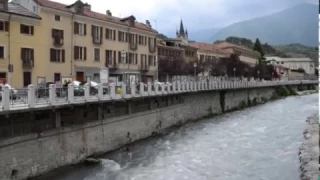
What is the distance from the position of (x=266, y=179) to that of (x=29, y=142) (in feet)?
44.1

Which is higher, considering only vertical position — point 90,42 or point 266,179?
point 90,42

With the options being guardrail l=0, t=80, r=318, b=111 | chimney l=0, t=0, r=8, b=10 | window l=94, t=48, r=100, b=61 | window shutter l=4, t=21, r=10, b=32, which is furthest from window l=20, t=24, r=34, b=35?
guardrail l=0, t=80, r=318, b=111

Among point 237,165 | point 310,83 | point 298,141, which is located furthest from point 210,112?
point 310,83

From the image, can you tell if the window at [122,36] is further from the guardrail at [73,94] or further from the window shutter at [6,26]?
the window shutter at [6,26]

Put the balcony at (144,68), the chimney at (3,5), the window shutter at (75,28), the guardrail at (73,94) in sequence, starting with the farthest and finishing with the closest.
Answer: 1. the balcony at (144,68)
2. the window shutter at (75,28)
3. the chimney at (3,5)
4. the guardrail at (73,94)

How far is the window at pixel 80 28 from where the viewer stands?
157ft

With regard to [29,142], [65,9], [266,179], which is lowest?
[266,179]

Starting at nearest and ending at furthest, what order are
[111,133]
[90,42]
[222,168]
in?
[222,168] → [111,133] → [90,42]

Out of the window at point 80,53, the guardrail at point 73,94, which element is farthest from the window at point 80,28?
the guardrail at point 73,94

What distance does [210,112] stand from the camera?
58844 mm

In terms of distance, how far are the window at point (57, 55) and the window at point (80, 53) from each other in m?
2.04

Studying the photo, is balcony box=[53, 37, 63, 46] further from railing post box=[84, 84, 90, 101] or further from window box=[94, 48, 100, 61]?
railing post box=[84, 84, 90, 101]

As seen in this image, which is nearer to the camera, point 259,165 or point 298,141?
point 259,165

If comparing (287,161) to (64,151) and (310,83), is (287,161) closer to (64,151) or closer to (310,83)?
(64,151)
